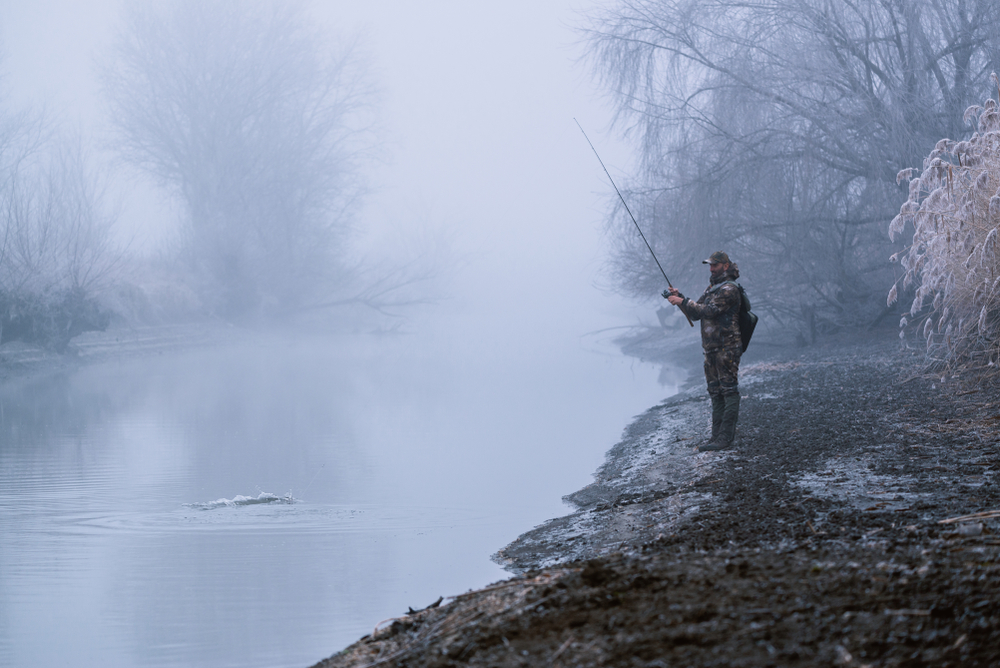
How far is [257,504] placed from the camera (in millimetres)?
8688

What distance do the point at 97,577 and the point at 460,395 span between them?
13.1m

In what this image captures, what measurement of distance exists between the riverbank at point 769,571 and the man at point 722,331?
506mm

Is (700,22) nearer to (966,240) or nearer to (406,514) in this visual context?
(966,240)

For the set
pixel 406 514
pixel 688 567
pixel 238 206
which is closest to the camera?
pixel 688 567

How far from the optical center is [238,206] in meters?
36.2

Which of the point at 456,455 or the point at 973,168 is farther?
the point at 456,455

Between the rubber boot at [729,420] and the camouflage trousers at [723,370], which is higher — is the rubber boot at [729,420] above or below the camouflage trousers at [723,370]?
below

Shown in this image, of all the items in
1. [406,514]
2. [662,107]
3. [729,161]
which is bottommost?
[406,514]

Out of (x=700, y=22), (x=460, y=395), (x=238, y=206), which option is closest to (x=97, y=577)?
(x=460, y=395)

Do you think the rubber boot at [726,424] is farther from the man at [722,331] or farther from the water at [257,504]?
the water at [257,504]

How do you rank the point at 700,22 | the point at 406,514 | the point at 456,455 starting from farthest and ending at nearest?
the point at 700,22 → the point at 456,455 → the point at 406,514

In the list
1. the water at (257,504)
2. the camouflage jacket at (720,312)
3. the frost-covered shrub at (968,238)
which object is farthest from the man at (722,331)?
the frost-covered shrub at (968,238)

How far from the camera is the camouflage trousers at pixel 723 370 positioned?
7.87 meters

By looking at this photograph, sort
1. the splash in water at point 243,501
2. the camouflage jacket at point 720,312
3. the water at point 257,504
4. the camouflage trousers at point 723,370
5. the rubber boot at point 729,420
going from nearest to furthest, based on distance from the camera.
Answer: the water at point 257,504 < the camouflage jacket at point 720,312 < the camouflage trousers at point 723,370 < the rubber boot at point 729,420 < the splash in water at point 243,501
